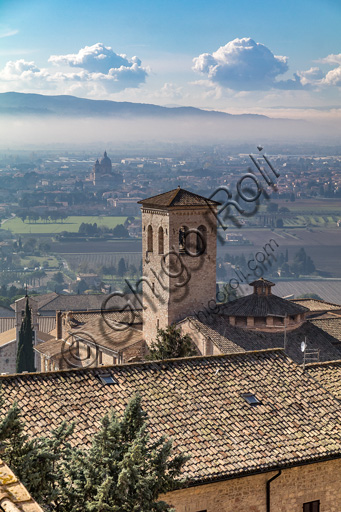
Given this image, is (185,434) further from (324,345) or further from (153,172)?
(153,172)

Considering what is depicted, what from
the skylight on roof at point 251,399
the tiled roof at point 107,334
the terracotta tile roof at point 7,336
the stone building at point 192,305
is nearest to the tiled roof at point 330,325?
→ the stone building at point 192,305

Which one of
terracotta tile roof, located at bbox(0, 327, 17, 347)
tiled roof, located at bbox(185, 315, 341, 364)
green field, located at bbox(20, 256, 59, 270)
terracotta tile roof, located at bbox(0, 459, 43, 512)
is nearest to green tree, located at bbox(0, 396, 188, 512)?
terracotta tile roof, located at bbox(0, 459, 43, 512)

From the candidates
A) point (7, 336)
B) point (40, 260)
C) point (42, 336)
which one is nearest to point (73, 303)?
point (7, 336)

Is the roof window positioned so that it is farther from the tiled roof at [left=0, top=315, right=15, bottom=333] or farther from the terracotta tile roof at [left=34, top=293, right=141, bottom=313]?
the terracotta tile roof at [left=34, top=293, right=141, bottom=313]

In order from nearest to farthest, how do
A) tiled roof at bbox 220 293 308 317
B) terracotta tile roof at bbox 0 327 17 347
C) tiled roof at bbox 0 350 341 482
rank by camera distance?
tiled roof at bbox 0 350 341 482 → tiled roof at bbox 220 293 308 317 → terracotta tile roof at bbox 0 327 17 347

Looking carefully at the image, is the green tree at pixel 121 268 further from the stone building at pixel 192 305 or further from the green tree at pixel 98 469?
the green tree at pixel 98 469

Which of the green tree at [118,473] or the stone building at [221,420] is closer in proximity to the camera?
the green tree at [118,473]
